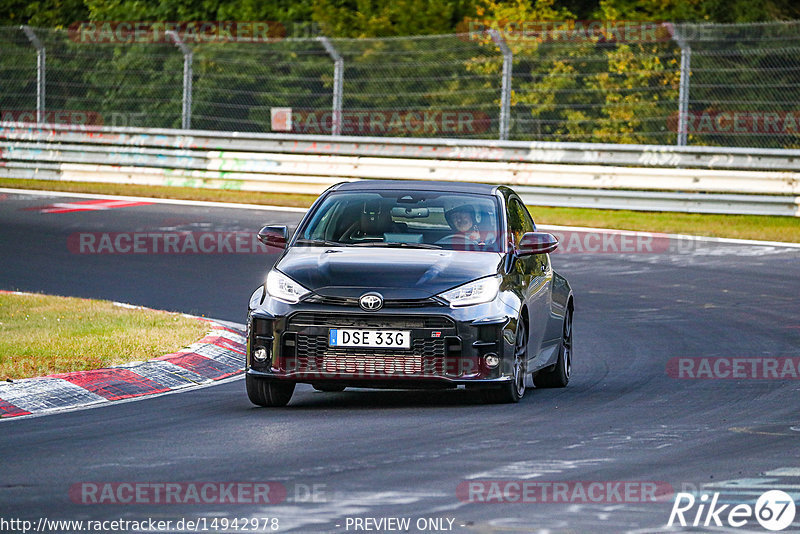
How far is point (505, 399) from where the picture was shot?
31.8 ft

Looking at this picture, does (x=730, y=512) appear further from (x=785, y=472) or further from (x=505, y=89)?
(x=505, y=89)

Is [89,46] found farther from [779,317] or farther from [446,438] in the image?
[446,438]

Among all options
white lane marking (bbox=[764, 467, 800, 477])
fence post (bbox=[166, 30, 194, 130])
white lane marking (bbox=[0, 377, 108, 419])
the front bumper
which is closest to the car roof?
the front bumper

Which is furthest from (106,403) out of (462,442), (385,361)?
(462,442)

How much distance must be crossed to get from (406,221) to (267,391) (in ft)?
5.27

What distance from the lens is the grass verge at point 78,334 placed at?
1059cm

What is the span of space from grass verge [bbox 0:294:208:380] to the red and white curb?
5.2 inches

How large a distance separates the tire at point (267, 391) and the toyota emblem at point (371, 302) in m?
0.80

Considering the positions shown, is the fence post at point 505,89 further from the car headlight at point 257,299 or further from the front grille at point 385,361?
the front grille at point 385,361

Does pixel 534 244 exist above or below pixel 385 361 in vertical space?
above

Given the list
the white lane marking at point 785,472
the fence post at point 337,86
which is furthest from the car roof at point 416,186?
the fence post at point 337,86

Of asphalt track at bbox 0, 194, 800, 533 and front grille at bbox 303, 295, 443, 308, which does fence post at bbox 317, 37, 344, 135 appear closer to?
asphalt track at bbox 0, 194, 800, 533

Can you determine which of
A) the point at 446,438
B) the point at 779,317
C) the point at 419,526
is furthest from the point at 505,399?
the point at 779,317

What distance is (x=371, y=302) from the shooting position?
9.15 m
